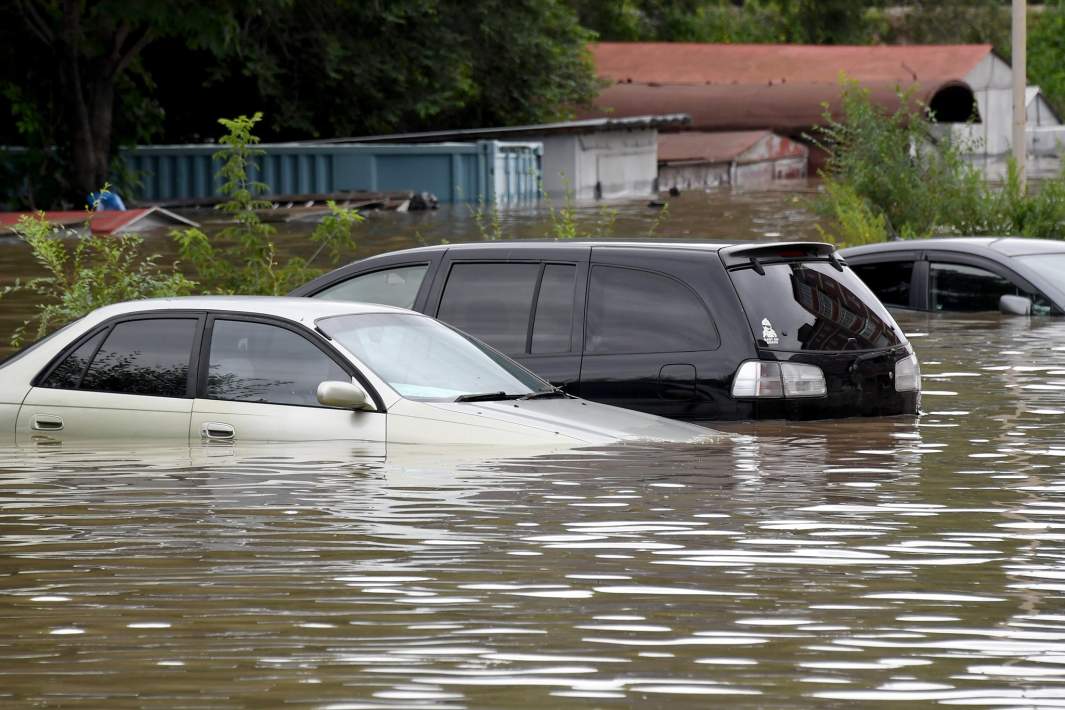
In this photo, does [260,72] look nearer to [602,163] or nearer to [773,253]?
[602,163]

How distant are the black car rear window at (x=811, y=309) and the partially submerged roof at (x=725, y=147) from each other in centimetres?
4692

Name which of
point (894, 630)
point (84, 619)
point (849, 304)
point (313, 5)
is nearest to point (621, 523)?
point (894, 630)

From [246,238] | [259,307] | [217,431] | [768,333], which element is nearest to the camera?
[217,431]

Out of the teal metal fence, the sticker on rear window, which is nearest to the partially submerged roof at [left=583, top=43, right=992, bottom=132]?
the teal metal fence

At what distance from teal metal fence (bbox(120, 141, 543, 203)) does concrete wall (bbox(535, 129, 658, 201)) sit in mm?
3374

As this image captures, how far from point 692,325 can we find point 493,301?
1283 millimetres

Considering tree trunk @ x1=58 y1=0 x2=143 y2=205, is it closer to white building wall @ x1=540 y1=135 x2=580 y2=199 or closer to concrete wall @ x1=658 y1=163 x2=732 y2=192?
white building wall @ x1=540 y1=135 x2=580 y2=199

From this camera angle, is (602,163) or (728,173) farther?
(728,173)

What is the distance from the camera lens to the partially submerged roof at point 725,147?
193 ft

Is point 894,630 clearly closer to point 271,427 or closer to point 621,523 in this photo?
point 621,523

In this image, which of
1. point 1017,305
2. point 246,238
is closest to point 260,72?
point 246,238

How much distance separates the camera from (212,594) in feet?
20.5

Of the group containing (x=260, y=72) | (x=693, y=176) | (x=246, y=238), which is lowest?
(x=246, y=238)

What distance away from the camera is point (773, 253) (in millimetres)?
9781
